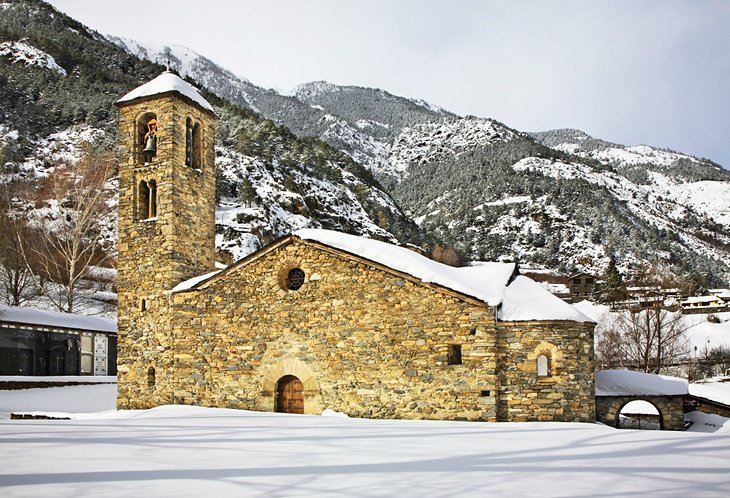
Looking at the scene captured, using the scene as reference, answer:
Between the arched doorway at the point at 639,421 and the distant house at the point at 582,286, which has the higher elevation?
the distant house at the point at 582,286

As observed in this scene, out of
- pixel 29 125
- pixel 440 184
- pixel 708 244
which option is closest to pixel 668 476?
pixel 29 125

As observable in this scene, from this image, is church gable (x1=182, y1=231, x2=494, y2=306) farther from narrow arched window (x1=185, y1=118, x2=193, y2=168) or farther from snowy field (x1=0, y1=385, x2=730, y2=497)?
snowy field (x1=0, y1=385, x2=730, y2=497)

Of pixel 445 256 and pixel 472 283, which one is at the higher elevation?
pixel 445 256

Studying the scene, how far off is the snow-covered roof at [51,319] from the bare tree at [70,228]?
6.54 ft

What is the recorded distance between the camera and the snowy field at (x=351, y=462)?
5219 millimetres

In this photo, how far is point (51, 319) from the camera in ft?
84.6

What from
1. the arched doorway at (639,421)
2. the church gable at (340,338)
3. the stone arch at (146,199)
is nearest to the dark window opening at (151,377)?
the church gable at (340,338)

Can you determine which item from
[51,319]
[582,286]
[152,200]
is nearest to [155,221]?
[152,200]

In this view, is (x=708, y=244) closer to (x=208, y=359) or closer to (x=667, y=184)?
(x=667, y=184)

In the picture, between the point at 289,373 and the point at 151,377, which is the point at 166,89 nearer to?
the point at 151,377

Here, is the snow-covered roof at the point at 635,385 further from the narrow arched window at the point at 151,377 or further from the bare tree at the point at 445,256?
the bare tree at the point at 445,256

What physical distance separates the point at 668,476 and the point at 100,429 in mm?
7974

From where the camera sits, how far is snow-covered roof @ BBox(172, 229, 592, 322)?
13711mm

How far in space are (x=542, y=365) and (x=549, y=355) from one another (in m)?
0.62
